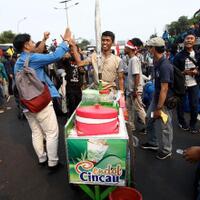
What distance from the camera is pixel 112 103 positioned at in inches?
122

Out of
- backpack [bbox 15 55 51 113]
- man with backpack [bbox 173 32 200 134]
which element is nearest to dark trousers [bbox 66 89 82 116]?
man with backpack [bbox 173 32 200 134]

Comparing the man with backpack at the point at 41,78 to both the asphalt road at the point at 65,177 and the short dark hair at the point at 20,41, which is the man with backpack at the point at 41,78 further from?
the asphalt road at the point at 65,177

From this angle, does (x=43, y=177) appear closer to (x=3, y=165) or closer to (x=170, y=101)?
(x=3, y=165)

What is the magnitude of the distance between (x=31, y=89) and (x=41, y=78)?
26 centimetres

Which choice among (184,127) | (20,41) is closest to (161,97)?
(184,127)

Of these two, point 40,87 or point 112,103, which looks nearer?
point 112,103

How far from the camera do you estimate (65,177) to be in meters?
3.75

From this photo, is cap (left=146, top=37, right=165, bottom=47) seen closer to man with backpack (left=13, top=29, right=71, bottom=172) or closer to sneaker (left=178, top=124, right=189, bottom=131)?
man with backpack (left=13, top=29, right=71, bottom=172)

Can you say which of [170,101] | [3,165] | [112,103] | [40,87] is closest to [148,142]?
[170,101]

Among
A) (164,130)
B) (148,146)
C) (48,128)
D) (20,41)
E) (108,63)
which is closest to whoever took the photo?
(20,41)

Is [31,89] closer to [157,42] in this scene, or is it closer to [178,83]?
[157,42]

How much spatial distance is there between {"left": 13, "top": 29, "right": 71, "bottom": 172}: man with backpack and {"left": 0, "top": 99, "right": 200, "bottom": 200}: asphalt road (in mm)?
354

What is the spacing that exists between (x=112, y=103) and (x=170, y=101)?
4.01 feet

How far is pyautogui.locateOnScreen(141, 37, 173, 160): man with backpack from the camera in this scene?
12.2 feet
